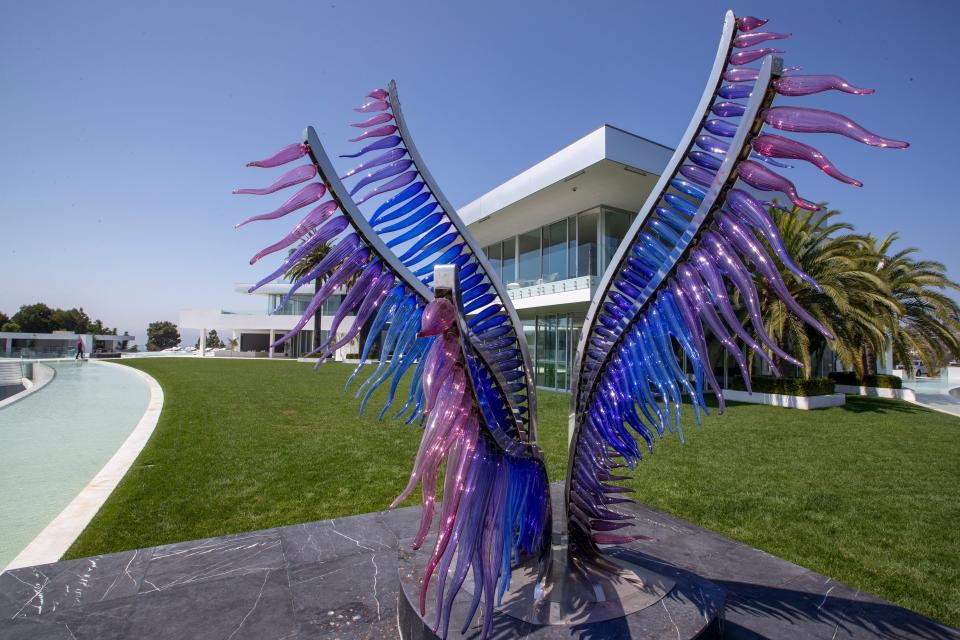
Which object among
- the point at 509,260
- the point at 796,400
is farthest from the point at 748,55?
the point at 509,260

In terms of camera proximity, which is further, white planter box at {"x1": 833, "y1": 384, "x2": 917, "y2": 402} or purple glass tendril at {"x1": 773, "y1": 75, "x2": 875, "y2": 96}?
white planter box at {"x1": 833, "y1": 384, "x2": 917, "y2": 402}

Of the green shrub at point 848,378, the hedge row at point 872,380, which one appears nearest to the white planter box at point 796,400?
the hedge row at point 872,380

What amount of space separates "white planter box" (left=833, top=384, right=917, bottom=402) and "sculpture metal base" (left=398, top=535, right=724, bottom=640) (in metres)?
23.0

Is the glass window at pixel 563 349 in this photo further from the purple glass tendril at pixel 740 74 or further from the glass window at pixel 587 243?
the purple glass tendril at pixel 740 74

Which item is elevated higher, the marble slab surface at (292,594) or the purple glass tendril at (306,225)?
the purple glass tendril at (306,225)

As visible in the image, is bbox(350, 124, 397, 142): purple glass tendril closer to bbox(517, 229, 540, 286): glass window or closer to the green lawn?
the green lawn

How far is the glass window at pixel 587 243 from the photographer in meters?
18.3

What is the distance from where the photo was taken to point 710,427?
40.0 ft

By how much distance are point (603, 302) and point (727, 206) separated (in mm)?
916

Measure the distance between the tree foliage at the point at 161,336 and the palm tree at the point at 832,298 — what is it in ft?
333

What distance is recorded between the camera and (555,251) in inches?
792

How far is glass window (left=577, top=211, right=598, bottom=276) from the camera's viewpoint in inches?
722

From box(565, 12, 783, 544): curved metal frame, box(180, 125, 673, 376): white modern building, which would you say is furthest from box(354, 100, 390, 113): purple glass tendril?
box(180, 125, 673, 376): white modern building

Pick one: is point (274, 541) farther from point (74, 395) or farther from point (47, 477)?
point (74, 395)
